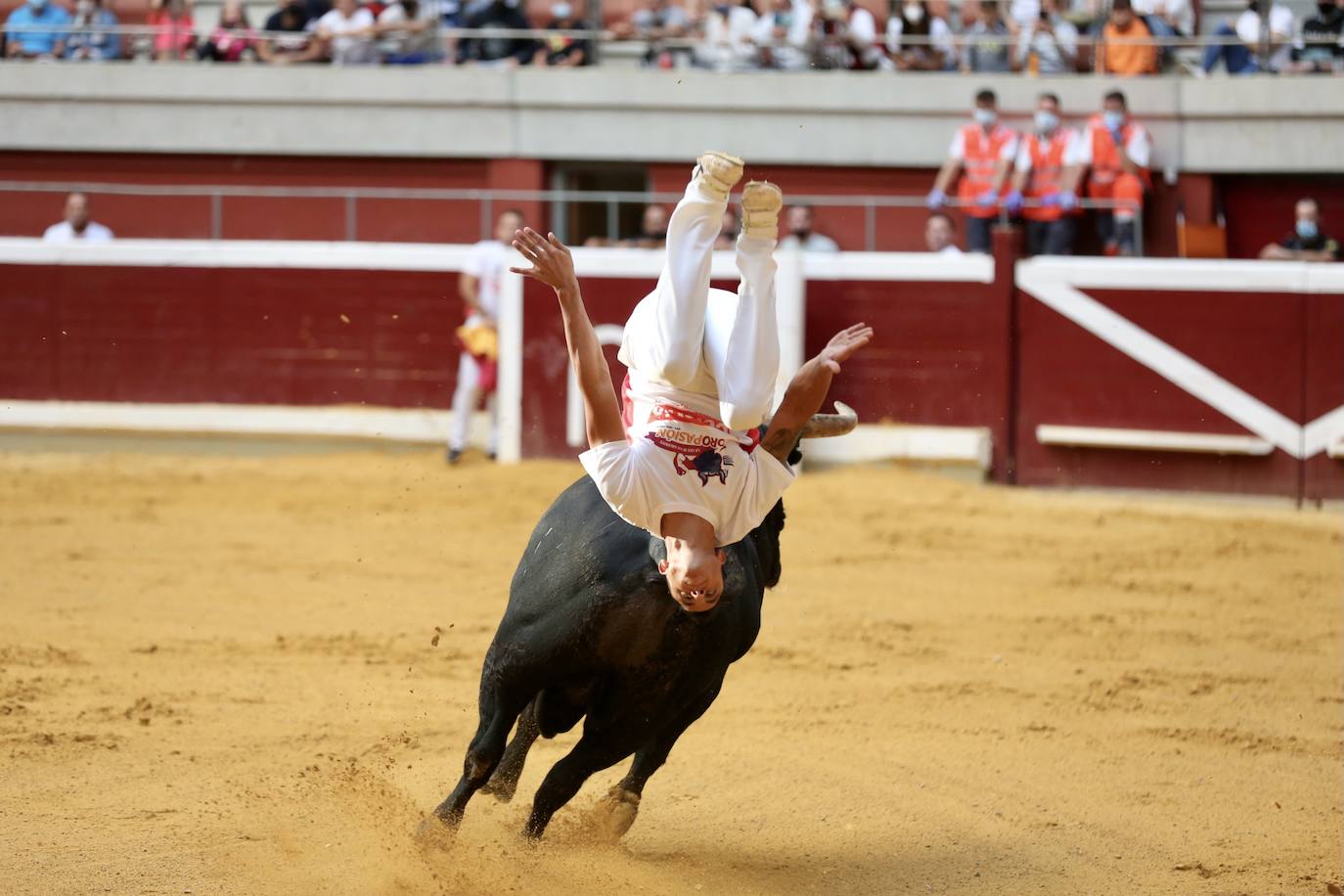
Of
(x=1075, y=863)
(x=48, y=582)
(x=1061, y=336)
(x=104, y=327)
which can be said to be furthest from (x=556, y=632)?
(x=104, y=327)

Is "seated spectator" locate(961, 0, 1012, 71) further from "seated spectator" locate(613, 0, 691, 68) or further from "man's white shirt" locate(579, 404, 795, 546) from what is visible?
"man's white shirt" locate(579, 404, 795, 546)

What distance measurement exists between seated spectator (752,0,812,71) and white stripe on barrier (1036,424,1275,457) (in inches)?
166

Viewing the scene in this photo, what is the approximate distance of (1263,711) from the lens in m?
A: 6.22

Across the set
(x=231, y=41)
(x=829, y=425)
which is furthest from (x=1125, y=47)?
(x=829, y=425)

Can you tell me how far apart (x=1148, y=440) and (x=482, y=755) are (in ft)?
22.7

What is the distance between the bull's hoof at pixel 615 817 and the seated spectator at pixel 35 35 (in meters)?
11.5

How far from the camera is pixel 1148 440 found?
10.2 m

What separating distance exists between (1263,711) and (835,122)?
7.95 m

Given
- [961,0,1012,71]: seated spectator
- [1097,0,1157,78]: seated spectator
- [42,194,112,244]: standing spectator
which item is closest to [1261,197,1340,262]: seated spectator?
[1097,0,1157,78]: seated spectator

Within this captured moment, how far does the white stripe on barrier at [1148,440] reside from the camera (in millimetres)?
10078

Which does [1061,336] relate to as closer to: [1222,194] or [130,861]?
[1222,194]

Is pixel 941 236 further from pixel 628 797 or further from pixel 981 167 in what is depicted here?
pixel 628 797

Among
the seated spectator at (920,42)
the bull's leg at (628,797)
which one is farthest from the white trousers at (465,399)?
the bull's leg at (628,797)

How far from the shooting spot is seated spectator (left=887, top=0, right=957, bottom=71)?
13086 millimetres
